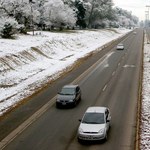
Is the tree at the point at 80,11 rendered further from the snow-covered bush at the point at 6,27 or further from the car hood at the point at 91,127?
Result: the car hood at the point at 91,127

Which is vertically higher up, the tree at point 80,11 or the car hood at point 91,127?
the tree at point 80,11

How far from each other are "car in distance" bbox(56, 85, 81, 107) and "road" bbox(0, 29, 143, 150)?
539 millimetres

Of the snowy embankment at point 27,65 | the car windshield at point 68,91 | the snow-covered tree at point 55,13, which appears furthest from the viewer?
the snow-covered tree at point 55,13

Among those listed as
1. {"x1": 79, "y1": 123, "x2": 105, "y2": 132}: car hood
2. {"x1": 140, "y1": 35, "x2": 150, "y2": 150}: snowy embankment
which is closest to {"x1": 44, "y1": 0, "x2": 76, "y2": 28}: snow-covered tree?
{"x1": 140, "y1": 35, "x2": 150, "y2": 150}: snowy embankment

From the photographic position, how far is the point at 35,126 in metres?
24.9

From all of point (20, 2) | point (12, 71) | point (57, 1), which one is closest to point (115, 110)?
point (12, 71)

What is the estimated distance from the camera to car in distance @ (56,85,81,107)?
1149 inches

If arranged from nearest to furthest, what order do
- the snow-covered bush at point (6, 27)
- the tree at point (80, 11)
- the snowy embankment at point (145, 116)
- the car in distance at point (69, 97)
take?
the snowy embankment at point (145, 116) < the car in distance at point (69, 97) < the snow-covered bush at point (6, 27) < the tree at point (80, 11)

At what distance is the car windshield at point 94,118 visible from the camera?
72.4 ft

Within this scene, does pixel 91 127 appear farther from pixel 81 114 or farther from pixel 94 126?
pixel 81 114

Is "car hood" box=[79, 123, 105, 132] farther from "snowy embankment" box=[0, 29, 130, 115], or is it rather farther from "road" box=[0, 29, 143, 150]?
"snowy embankment" box=[0, 29, 130, 115]

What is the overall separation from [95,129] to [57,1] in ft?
314

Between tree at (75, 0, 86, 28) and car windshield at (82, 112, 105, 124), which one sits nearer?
car windshield at (82, 112, 105, 124)

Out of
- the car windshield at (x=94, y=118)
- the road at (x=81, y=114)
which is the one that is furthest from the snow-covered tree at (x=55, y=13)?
the car windshield at (x=94, y=118)
